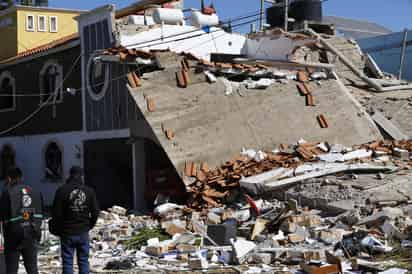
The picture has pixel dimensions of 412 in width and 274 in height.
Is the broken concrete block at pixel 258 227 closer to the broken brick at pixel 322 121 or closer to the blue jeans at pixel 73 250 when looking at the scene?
the blue jeans at pixel 73 250

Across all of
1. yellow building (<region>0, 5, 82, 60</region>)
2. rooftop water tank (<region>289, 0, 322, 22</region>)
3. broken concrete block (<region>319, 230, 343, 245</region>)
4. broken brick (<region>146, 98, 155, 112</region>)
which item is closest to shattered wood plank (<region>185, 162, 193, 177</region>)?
broken brick (<region>146, 98, 155, 112</region>)

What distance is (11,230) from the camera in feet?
28.6

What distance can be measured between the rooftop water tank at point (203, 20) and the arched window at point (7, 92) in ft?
29.1

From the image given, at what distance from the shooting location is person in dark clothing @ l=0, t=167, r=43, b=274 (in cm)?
872

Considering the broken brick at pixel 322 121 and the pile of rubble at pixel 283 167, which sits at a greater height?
the broken brick at pixel 322 121

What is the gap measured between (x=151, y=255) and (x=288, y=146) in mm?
7565

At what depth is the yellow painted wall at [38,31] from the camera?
30.3 meters

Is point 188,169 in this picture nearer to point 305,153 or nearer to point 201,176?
point 201,176

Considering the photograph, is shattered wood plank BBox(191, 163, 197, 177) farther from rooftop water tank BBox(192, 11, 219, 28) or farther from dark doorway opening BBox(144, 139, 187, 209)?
rooftop water tank BBox(192, 11, 219, 28)

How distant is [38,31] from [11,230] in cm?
2366

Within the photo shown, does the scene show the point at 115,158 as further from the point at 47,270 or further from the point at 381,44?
the point at 381,44

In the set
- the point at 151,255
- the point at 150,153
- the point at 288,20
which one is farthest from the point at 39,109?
the point at 151,255

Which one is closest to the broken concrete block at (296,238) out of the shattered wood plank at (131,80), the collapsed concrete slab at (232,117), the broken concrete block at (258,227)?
the broken concrete block at (258,227)

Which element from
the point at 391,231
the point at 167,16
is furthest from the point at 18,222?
the point at 167,16
